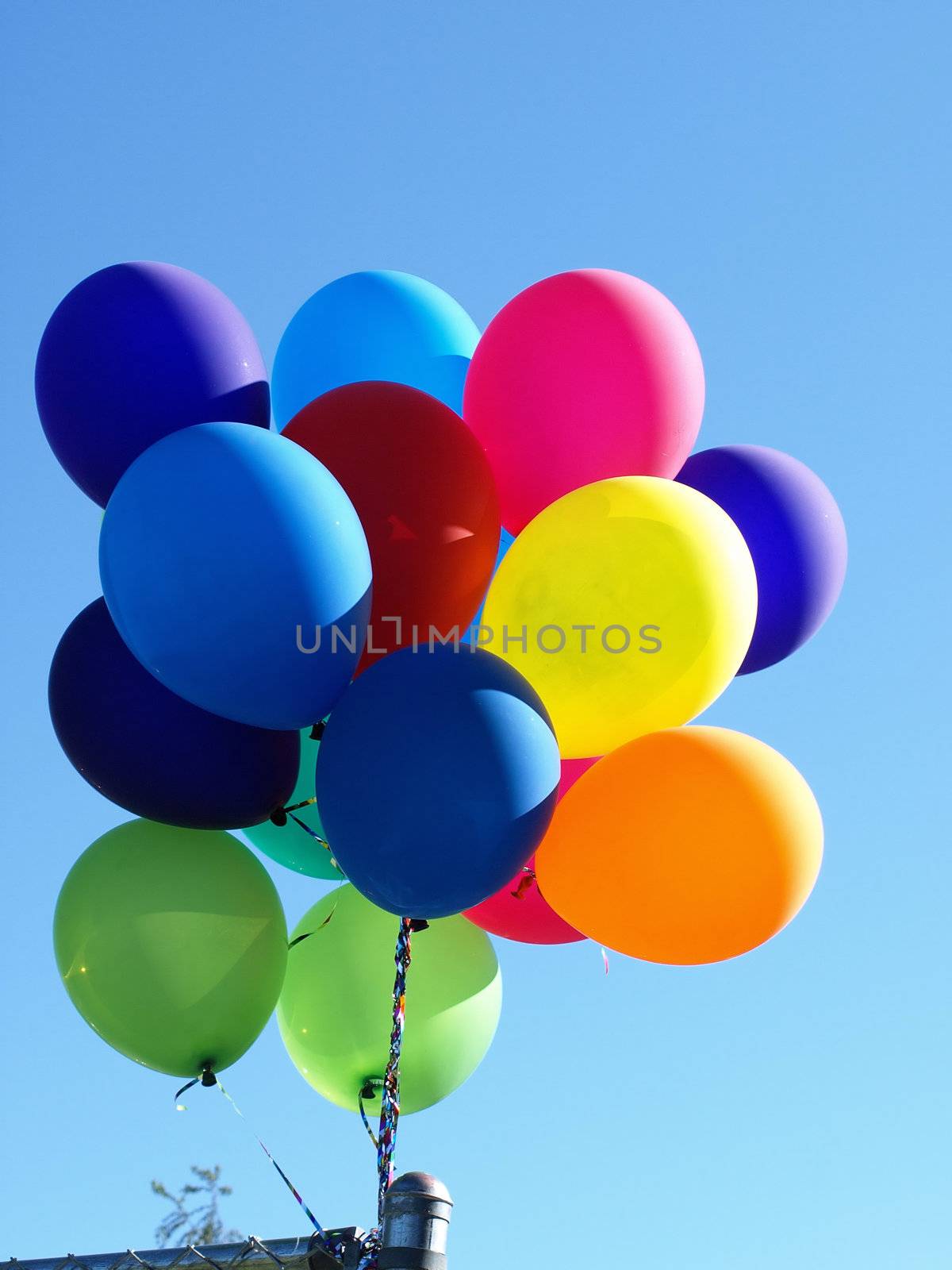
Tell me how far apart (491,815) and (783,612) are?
1.29 meters

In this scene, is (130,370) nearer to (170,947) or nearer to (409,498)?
(409,498)

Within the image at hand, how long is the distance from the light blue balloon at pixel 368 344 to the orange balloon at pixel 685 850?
1.42 metres

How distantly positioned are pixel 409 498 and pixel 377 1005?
138 cm

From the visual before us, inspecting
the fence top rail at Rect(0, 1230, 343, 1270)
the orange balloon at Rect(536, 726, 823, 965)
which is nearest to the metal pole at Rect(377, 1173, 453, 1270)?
the fence top rail at Rect(0, 1230, 343, 1270)

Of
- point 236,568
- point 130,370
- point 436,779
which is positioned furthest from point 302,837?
point 130,370

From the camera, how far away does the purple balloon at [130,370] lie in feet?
11.2

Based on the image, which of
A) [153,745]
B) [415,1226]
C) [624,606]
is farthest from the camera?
[153,745]

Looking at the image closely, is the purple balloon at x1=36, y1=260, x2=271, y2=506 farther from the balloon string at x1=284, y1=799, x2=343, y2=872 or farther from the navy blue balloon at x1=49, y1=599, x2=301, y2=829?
the balloon string at x1=284, y1=799, x2=343, y2=872

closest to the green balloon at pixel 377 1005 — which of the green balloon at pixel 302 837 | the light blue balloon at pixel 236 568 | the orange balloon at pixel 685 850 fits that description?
the green balloon at pixel 302 837

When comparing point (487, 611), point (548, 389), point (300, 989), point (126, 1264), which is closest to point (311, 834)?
point (300, 989)

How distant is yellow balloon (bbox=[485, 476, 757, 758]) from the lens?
312 centimetres

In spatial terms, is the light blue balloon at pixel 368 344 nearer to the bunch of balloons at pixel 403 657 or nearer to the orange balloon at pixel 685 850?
the bunch of balloons at pixel 403 657

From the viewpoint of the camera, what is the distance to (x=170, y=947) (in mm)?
3361

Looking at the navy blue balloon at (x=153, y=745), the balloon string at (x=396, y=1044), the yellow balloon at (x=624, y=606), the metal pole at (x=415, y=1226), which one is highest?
the yellow balloon at (x=624, y=606)
